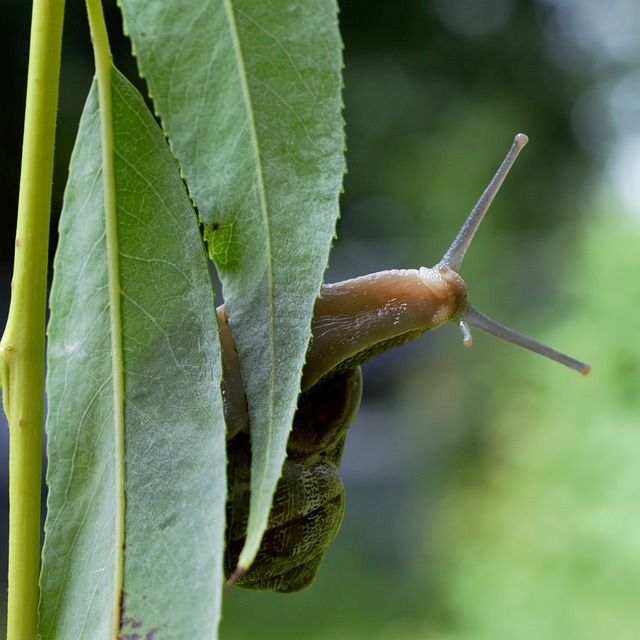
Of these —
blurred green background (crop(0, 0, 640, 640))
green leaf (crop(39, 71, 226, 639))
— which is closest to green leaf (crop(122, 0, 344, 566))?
green leaf (crop(39, 71, 226, 639))

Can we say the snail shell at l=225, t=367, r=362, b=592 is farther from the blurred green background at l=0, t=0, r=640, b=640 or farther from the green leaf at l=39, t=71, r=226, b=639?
the blurred green background at l=0, t=0, r=640, b=640

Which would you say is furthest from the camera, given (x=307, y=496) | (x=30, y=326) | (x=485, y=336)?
(x=485, y=336)

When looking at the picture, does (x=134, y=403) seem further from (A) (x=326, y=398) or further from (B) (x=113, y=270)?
(A) (x=326, y=398)

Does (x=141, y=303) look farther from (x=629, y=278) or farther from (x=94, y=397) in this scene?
(x=629, y=278)

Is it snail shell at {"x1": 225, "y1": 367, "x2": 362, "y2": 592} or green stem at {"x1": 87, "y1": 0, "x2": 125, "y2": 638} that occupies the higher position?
green stem at {"x1": 87, "y1": 0, "x2": 125, "y2": 638}

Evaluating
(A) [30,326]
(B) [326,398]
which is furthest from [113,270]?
(B) [326,398]
